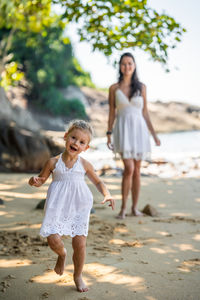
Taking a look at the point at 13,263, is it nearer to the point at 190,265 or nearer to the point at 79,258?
the point at 79,258

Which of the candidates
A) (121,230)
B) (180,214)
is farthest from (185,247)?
(180,214)

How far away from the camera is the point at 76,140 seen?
2854 millimetres

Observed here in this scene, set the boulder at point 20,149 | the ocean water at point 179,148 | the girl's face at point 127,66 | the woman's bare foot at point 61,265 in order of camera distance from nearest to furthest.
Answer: the woman's bare foot at point 61,265
the girl's face at point 127,66
the boulder at point 20,149
the ocean water at point 179,148

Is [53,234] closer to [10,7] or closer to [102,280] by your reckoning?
[102,280]

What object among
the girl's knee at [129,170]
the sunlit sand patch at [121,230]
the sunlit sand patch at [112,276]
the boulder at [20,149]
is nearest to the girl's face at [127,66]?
the girl's knee at [129,170]

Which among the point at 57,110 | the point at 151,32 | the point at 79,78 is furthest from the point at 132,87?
the point at 79,78

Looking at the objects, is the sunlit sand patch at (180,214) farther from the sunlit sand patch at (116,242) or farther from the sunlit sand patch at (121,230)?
the sunlit sand patch at (116,242)

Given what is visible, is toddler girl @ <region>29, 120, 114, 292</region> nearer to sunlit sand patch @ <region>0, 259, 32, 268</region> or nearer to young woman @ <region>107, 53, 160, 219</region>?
sunlit sand patch @ <region>0, 259, 32, 268</region>

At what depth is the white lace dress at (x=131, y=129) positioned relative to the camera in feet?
17.2

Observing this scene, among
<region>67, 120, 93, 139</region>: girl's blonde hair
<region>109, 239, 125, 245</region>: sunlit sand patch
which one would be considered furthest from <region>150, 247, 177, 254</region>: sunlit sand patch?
<region>67, 120, 93, 139</region>: girl's blonde hair

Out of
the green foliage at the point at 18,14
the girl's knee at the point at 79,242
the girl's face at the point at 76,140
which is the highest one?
the green foliage at the point at 18,14

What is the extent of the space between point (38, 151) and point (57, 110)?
751 inches

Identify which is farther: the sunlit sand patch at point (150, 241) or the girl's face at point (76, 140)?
the sunlit sand patch at point (150, 241)

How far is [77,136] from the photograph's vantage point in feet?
9.36
